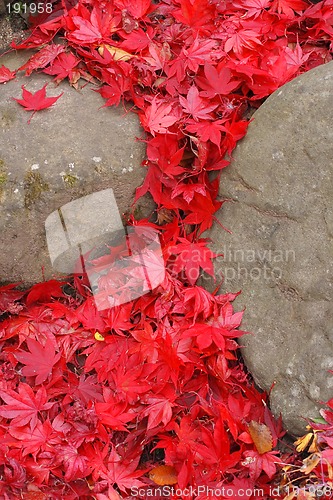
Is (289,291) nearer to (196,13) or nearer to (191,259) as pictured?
(191,259)

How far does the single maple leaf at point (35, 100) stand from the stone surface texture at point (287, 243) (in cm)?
81

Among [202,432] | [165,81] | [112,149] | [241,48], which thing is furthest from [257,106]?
[202,432]

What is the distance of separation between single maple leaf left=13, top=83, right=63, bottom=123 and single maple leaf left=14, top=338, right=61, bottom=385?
3.12 feet

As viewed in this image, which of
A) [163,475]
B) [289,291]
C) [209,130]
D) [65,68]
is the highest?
[65,68]

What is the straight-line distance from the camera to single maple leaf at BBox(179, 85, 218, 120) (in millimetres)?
2316

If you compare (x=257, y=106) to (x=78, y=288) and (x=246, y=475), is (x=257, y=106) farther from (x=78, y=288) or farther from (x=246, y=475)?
(x=246, y=475)

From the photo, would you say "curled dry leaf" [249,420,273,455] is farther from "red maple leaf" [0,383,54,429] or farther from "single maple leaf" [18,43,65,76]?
"single maple leaf" [18,43,65,76]

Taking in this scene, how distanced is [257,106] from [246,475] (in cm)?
150

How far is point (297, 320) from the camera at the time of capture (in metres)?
2.22

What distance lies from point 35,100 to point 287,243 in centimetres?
120

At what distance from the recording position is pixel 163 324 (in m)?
Answer: 2.34

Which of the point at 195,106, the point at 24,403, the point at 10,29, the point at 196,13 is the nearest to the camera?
the point at 24,403

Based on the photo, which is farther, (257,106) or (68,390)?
(257,106)

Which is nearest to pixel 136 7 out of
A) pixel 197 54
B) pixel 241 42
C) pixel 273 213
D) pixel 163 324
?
pixel 197 54
